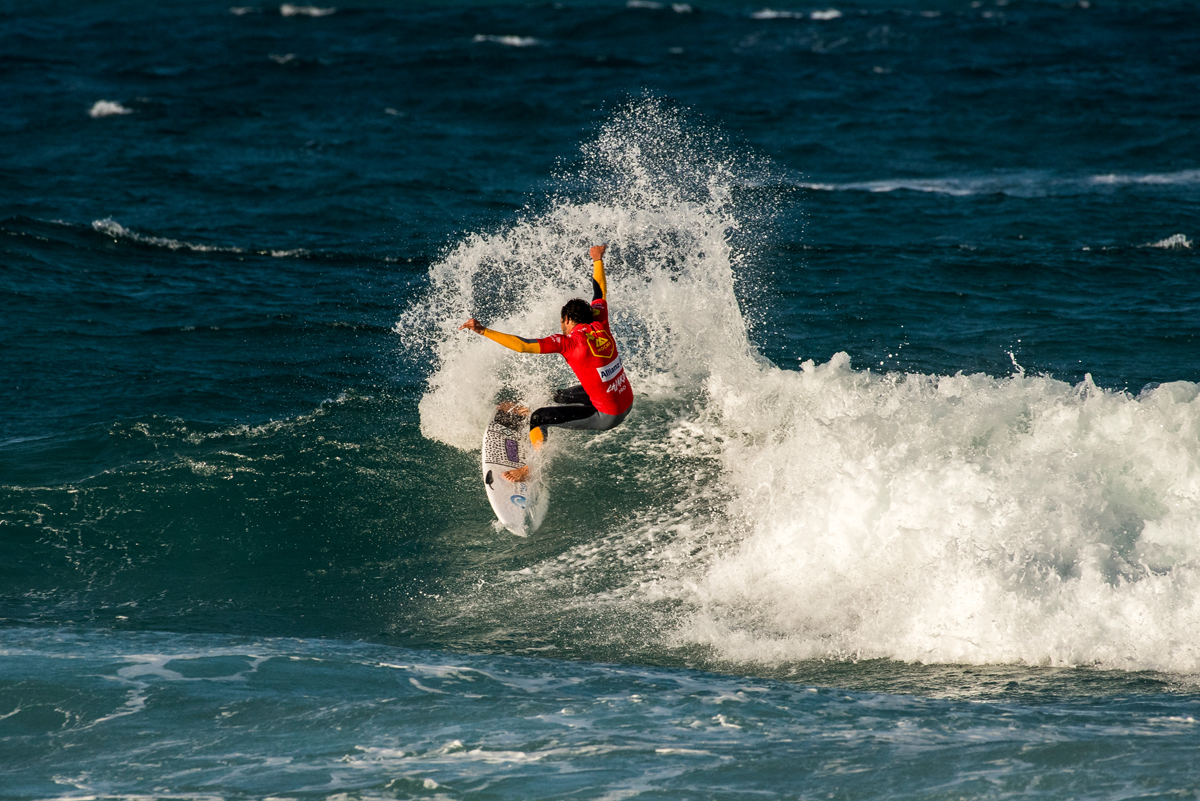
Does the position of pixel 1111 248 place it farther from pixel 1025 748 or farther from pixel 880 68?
pixel 880 68

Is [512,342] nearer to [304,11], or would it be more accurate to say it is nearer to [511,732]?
[511,732]

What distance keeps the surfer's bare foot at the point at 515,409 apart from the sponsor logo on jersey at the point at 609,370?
1.58 metres

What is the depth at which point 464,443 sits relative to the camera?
492 inches

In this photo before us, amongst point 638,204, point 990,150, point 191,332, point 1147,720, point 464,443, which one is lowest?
point 1147,720

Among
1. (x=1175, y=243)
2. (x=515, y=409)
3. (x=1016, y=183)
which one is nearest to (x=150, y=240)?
(x=515, y=409)

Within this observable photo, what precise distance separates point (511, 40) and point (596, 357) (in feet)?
100

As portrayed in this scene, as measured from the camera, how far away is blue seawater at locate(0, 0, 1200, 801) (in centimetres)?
698

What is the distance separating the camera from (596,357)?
10.1 meters

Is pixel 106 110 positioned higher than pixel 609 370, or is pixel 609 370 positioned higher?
pixel 106 110

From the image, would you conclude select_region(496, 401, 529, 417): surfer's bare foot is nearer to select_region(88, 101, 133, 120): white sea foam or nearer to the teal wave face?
the teal wave face

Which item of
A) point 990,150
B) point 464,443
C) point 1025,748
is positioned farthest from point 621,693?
point 990,150

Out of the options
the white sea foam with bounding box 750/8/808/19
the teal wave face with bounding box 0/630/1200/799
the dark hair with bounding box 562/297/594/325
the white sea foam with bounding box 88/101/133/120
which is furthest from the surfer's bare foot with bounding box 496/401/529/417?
the white sea foam with bounding box 750/8/808/19

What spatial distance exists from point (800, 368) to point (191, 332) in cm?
853

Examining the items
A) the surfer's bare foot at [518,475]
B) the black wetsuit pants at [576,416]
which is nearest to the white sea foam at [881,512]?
the black wetsuit pants at [576,416]
